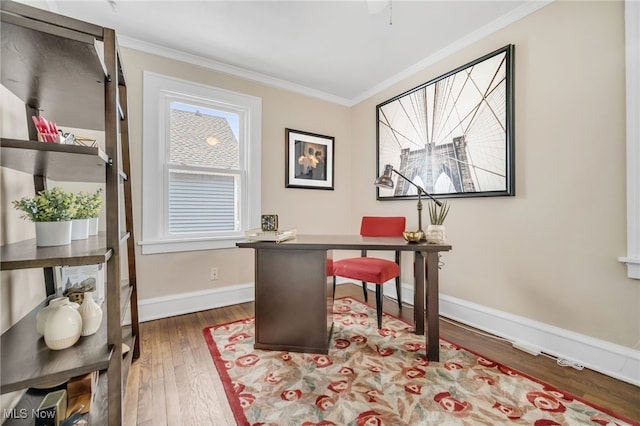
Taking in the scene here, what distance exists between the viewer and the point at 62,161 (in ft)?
3.45

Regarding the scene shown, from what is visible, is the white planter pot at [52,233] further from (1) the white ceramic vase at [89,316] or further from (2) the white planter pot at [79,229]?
(1) the white ceramic vase at [89,316]

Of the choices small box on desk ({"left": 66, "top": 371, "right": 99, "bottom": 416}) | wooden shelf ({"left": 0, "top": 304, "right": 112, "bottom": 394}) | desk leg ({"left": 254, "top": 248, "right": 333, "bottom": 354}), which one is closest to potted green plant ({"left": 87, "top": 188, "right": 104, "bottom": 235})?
wooden shelf ({"left": 0, "top": 304, "right": 112, "bottom": 394})

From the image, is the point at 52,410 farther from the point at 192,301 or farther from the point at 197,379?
the point at 192,301

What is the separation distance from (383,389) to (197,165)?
8.03 feet

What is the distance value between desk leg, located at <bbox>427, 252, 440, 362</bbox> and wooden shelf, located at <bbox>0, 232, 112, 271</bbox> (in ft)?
5.64

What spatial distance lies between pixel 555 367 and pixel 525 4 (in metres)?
2.51

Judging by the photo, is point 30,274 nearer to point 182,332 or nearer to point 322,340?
point 182,332

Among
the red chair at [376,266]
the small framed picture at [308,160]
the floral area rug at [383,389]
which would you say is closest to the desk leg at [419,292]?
the floral area rug at [383,389]

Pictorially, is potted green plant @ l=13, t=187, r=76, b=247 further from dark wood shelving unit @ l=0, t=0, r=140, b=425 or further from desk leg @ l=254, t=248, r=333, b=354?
desk leg @ l=254, t=248, r=333, b=354

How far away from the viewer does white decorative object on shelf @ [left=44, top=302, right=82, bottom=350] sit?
0.98 meters

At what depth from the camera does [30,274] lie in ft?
4.30

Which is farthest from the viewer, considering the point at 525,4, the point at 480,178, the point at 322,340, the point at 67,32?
the point at 480,178

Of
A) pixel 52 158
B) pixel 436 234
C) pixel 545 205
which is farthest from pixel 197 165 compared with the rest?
pixel 545 205

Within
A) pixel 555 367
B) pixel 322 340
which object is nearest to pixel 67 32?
pixel 322 340
